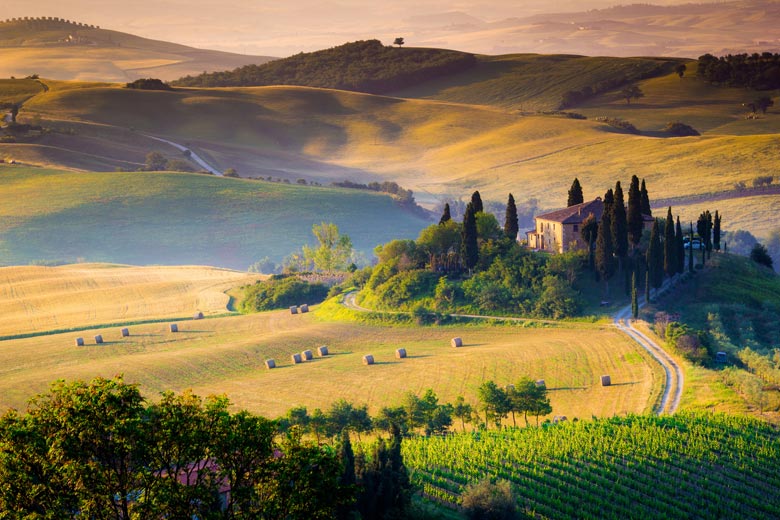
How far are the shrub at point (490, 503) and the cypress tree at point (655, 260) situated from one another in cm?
4631

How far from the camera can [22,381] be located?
2515 inches

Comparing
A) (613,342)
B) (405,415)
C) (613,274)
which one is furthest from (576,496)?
(613,274)

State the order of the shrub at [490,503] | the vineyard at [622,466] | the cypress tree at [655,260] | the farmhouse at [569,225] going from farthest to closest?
1. the farmhouse at [569,225]
2. the cypress tree at [655,260]
3. the vineyard at [622,466]
4. the shrub at [490,503]

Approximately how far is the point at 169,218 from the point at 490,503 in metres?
144

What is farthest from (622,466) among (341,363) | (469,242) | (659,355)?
(469,242)

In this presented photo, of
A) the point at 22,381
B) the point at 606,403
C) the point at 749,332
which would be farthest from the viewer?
the point at 749,332

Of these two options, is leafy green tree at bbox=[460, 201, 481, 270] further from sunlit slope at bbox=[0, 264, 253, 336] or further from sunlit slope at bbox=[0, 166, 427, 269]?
sunlit slope at bbox=[0, 166, 427, 269]

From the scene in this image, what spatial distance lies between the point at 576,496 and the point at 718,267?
5435 centimetres

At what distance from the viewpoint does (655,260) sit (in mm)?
78125

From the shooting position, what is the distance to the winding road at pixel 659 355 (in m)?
52.9

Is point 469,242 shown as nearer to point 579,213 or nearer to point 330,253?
point 579,213

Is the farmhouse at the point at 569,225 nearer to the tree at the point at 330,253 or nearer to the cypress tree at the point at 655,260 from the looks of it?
the cypress tree at the point at 655,260

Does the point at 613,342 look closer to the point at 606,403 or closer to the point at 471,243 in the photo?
the point at 606,403

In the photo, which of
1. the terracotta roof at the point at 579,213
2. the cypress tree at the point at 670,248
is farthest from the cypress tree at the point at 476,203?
the cypress tree at the point at 670,248
